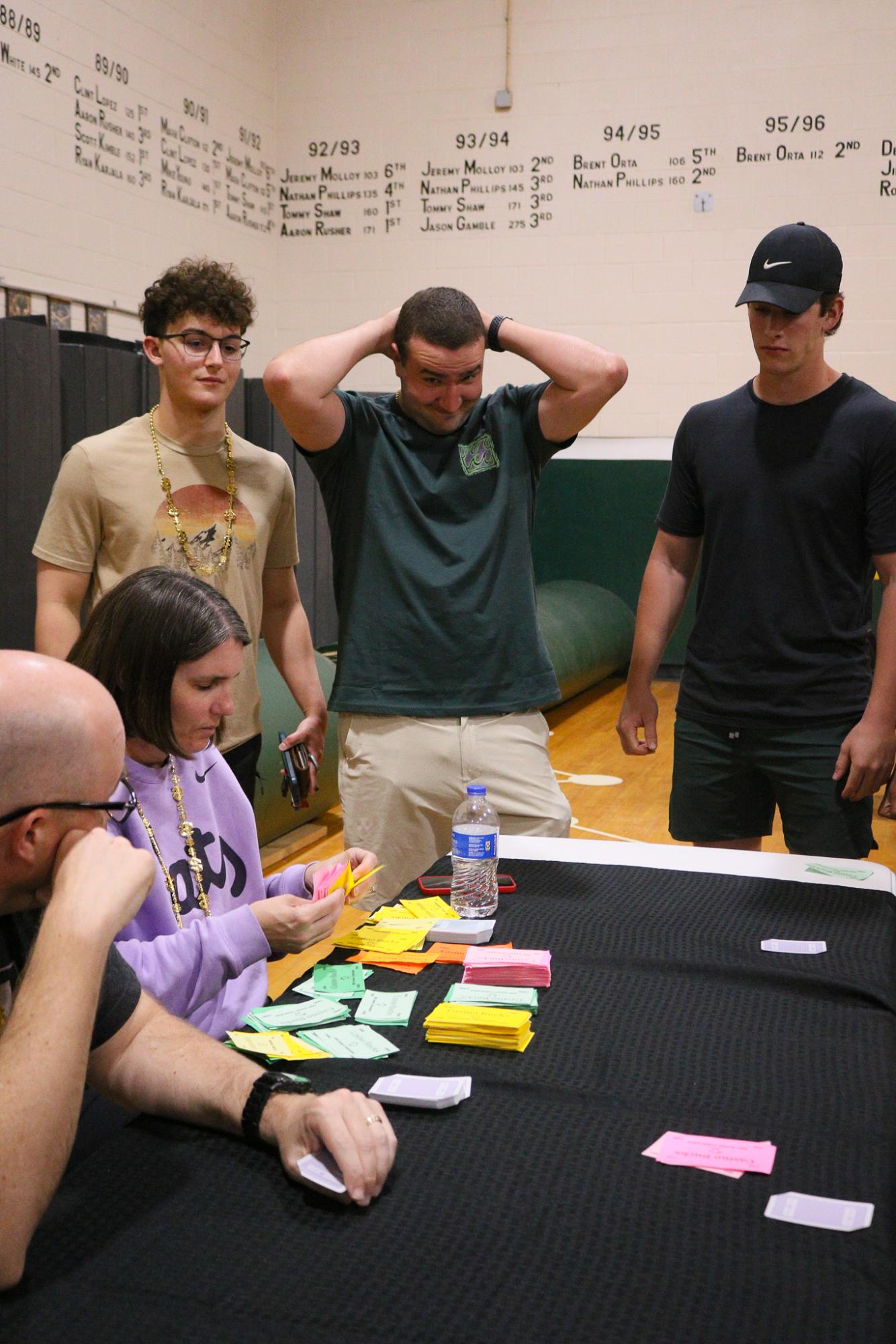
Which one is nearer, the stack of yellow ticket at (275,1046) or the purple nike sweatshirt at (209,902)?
the stack of yellow ticket at (275,1046)

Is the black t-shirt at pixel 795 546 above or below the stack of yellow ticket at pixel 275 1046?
above

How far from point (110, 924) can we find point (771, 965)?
0.92 meters

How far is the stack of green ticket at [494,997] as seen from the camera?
1504 mm

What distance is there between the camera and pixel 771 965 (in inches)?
64.9

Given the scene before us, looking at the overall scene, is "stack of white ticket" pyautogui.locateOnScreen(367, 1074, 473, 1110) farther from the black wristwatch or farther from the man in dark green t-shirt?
the man in dark green t-shirt

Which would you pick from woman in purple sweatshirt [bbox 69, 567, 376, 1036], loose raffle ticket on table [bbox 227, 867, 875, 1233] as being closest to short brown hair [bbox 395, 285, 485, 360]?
woman in purple sweatshirt [bbox 69, 567, 376, 1036]

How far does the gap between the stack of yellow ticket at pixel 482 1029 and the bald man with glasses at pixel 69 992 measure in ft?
0.79

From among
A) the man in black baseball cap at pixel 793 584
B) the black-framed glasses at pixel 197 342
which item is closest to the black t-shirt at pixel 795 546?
the man in black baseball cap at pixel 793 584

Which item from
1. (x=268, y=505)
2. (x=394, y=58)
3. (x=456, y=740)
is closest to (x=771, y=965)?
(x=456, y=740)

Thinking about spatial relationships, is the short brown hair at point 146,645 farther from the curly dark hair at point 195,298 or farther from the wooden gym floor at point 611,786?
the wooden gym floor at point 611,786

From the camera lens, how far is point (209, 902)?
1779 millimetres

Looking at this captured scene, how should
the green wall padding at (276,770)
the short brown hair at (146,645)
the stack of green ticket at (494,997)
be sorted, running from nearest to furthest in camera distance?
1. the stack of green ticket at (494,997)
2. the short brown hair at (146,645)
3. the green wall padding at (276,770)

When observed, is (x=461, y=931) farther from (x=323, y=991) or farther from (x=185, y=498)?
(x=185, y=498)

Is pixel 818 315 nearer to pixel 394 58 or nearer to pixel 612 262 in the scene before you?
pixel 612 262
